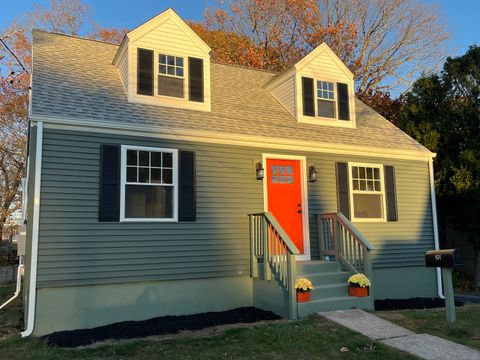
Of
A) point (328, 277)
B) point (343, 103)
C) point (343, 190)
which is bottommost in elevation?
point (328, 277)

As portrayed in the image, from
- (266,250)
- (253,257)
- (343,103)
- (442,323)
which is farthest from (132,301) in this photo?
(343,103)

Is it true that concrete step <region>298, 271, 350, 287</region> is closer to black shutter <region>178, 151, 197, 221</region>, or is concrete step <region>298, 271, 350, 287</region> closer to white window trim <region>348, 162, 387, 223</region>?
white window trim <region>348, 162, 387, 223</region>

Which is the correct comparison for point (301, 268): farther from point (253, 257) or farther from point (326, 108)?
point (326, 108)

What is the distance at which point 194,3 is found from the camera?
2195 centimetres

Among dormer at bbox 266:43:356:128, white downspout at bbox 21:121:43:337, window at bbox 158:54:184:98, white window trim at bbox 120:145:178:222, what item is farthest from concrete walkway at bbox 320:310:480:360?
window at bbox 158:54:184:98

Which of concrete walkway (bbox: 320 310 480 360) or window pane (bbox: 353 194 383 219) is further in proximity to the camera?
window pane (bbox: 353 194 383 219)

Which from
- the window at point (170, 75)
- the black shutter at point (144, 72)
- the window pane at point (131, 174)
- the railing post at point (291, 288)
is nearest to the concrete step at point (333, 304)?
the railing post at point (291, 288)

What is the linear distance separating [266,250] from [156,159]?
7.96ft

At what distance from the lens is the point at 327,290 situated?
698 cm

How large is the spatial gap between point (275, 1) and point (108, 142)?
1649 centimetres

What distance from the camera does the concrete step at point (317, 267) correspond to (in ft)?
24.3

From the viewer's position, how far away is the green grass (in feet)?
18.2

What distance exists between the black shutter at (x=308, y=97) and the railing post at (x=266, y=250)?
10.7ft

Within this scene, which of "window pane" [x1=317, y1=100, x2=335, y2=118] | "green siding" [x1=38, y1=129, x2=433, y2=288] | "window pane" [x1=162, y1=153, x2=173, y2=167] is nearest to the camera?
"green siding" [x1=38, y1=129, x2=433, y2=288]
